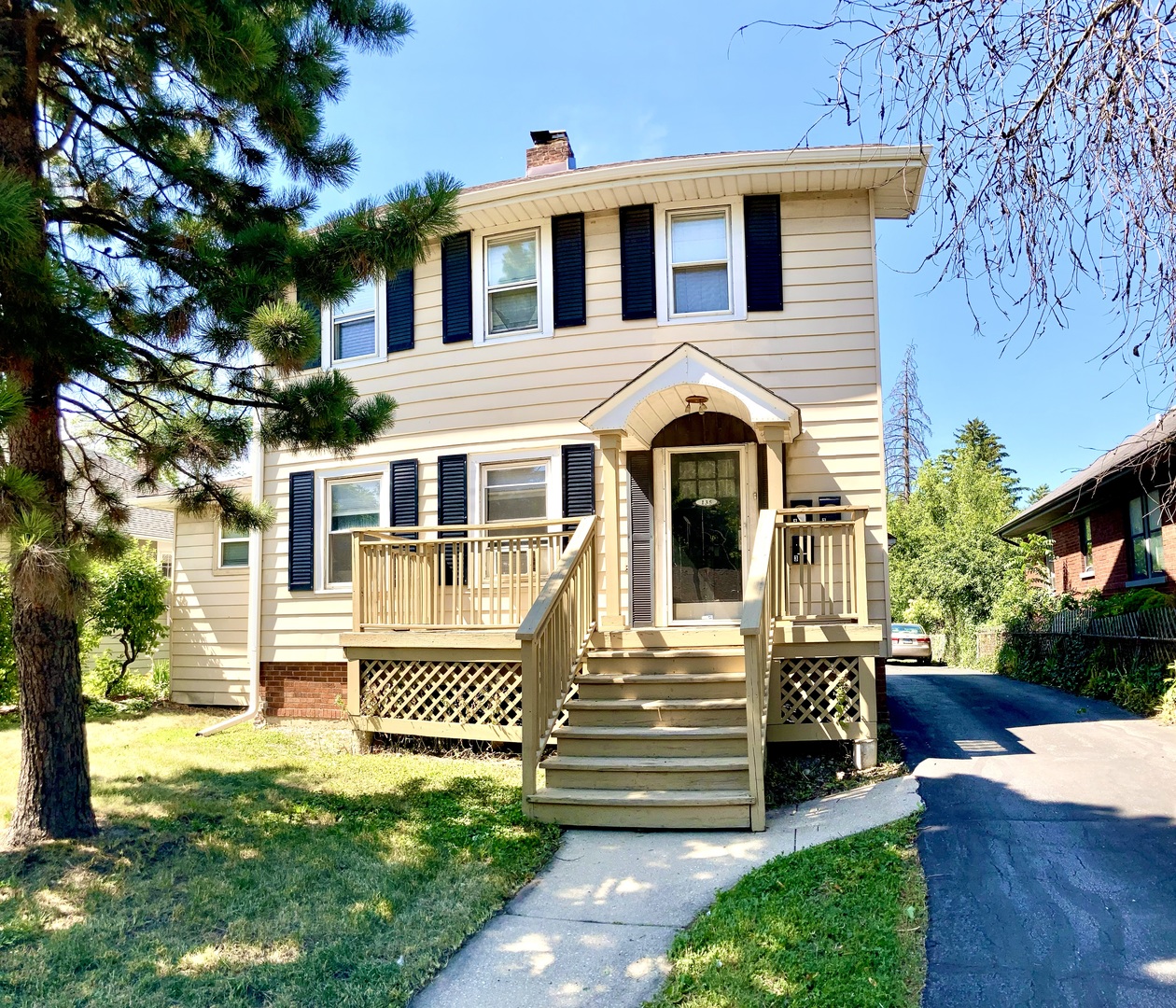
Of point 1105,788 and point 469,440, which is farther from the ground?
point 469,440

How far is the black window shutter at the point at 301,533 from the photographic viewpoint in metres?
10.7

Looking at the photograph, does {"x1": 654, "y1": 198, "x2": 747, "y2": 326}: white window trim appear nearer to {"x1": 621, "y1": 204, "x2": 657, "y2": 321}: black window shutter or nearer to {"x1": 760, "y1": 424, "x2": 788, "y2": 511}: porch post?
{"x1": 621, "y1": 204, "x2": 657, "y2": 321}: black window shutter

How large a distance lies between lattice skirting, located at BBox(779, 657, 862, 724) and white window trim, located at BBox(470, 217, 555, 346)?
470cm

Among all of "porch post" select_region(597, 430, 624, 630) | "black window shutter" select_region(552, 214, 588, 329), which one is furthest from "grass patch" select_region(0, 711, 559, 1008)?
"black window shutter" select_region(552, 214, 588, 329)

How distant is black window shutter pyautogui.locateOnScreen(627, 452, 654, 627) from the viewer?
908cm

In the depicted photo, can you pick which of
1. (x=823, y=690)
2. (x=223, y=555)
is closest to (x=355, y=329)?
(x=223, y=555)

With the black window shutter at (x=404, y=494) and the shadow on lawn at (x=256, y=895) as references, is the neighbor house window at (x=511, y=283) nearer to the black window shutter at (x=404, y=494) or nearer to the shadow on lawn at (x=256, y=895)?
the black window shutter at (x=404, y=494)

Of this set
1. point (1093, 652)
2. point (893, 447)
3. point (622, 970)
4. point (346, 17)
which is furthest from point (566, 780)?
point (893, 447)

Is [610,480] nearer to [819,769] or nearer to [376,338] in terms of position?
[819,769]

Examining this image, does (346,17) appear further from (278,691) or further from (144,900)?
(278,691)

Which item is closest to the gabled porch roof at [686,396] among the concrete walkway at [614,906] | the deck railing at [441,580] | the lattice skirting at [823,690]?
the deck railing at [441,580]

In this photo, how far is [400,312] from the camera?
10.7 metres

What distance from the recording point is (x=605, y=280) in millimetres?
9766

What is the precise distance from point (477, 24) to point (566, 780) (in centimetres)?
495
